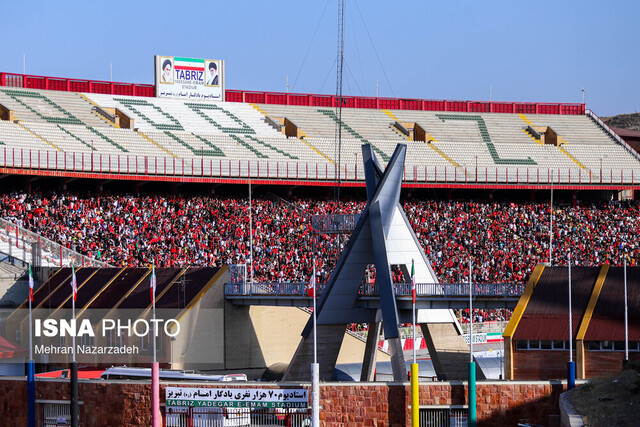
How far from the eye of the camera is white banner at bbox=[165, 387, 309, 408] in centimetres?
3962

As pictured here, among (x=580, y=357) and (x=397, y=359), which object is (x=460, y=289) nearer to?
(x=397, y=359)

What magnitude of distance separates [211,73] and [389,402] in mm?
63949

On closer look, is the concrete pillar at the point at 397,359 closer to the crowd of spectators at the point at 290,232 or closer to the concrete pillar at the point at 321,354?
the concrete pillar at the point at 321,354

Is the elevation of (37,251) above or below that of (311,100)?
below

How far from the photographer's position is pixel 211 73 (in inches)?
3905

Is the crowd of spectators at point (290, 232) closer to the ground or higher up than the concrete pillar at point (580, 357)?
higher up

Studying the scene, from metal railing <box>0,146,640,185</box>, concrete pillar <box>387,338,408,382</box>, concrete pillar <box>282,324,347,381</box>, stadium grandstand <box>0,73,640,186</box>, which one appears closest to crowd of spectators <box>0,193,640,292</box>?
metal railing <box>0,146,640,185</box>

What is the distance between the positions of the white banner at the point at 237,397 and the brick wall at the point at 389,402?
40 cm

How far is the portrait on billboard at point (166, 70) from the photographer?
96.7 metres

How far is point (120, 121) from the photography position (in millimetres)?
90250

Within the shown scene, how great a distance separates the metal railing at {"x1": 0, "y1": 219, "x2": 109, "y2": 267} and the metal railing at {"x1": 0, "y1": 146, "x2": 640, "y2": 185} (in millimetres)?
10079

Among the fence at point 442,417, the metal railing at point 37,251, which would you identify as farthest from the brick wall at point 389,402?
the metal railing at point 37,251

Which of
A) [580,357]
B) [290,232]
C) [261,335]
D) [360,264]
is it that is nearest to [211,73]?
[290,232]

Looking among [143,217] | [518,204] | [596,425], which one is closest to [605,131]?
[518,204]
